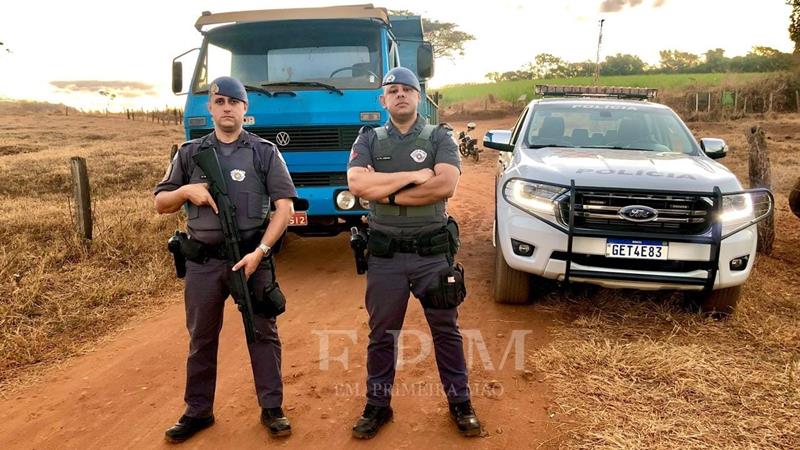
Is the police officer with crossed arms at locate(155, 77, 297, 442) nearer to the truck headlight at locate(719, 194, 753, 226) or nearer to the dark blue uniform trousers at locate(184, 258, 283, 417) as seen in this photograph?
the dark blue uniform trousers at locate(184, 258, 283, 417)

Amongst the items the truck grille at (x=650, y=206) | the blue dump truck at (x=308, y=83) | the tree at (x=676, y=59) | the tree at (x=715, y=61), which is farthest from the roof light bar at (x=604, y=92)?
the tree at (x=676, y=59)

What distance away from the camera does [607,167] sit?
14.1 ft

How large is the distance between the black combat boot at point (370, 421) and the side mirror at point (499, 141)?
9.19 ft

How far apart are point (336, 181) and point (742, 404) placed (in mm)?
3758

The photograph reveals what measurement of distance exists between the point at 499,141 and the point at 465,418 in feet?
9.59

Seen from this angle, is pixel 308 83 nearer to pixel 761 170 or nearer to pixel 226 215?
pixel 226 215

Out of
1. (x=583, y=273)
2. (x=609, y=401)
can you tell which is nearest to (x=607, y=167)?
(x=583, y=273)

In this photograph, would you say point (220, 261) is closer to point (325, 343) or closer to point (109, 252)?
point (325, 343)

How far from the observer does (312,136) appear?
554 cm

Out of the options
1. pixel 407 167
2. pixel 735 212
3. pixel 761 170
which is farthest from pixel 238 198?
pixel 761 170

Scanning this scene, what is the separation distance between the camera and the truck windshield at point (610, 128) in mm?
5160

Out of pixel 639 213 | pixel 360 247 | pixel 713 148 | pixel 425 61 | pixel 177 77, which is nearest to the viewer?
pixel 360 247

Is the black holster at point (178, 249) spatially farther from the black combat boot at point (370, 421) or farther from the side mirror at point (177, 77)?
the side mirror at point (177, 77)

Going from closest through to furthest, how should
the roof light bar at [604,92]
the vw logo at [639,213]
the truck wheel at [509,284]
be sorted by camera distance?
the vw logo at [639,213]
the truck wheel at [509,284]
the roof light bar at [604,92]
